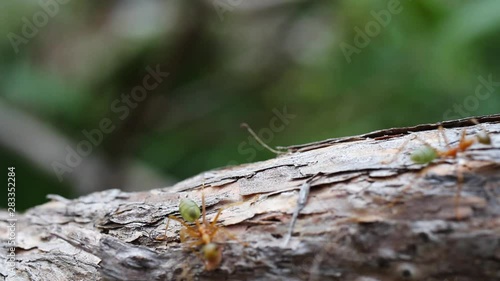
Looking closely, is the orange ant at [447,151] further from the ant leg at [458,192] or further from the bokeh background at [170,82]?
the bokeh background at [170,82]

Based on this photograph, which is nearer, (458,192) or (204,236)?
(458,192)

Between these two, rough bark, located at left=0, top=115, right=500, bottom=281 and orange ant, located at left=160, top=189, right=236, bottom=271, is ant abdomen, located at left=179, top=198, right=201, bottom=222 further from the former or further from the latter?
rough bark, located at left=0, top=115, right=500, bottom=281

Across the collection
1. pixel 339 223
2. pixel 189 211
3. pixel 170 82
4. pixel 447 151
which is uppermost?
pixel 170 82

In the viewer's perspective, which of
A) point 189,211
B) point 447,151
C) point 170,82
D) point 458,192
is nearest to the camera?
point 458,192

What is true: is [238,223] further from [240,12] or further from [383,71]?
[240,12]

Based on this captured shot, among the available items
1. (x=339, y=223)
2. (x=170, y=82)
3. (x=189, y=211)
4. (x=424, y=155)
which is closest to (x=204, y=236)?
(x=189, y=211)

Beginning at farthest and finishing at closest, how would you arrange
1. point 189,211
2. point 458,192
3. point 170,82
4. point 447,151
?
point 170,82 → point 189,211 → point 447,151 → point 458,192

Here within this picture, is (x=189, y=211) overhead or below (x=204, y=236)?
overhead

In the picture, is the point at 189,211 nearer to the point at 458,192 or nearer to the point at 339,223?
the point at 339,223
